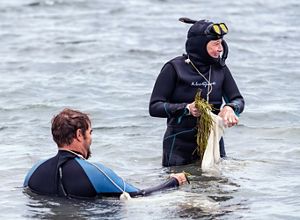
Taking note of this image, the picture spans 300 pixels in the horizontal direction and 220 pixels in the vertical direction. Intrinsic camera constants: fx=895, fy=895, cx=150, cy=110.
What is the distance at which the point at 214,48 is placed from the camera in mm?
9391

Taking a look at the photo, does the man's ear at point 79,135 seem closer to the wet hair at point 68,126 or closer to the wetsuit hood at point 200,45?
the wet hair at point 68,126

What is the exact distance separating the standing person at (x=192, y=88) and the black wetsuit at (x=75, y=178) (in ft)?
4.81

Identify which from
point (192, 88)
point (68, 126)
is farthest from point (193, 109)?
point (68, 126)

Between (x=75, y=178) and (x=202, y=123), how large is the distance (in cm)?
192

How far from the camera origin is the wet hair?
7887 mm

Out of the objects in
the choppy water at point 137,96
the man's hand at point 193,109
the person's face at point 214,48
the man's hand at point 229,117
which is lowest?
the choppy water at point 137,96

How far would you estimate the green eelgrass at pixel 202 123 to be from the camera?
9109 millimetres

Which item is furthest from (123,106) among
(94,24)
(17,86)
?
(94,24)

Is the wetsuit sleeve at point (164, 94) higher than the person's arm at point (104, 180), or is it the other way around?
the wetsuit sleeve at point (164, 94)

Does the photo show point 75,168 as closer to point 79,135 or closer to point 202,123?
point 79,135

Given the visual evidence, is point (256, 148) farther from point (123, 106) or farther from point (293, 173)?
point (123, 106)

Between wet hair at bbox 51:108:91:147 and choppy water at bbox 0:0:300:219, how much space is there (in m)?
0.65

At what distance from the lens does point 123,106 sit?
583 inches

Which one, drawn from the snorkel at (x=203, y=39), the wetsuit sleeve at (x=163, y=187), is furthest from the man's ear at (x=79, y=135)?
the snorkel at (x=203, y=39)
